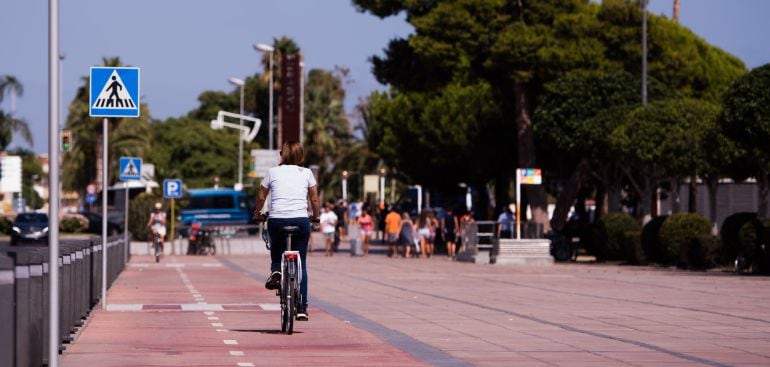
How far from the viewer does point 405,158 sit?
6600 cm

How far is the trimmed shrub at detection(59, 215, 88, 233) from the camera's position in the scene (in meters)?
79.7

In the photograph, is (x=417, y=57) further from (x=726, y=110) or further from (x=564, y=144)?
(x=726, y=110)

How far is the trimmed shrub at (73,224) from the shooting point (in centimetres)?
7969

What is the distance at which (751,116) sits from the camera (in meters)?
35.2

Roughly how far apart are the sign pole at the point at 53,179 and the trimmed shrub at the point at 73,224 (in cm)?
7007

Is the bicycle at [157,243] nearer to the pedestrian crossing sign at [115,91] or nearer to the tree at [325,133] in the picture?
the pedestrian crossing sign at [115,91]

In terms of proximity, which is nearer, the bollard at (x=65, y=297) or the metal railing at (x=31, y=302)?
the metal railing at (x=31, y=302)

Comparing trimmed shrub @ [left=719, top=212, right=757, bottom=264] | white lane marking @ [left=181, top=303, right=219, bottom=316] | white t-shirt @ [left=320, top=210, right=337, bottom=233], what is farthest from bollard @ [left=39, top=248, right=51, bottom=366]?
white t-shirt @ [left=320, top=210, right=337, bottom=233]

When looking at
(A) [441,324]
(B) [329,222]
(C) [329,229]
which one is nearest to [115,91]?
(A) [441,324]

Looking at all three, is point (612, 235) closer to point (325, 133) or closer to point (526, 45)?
point (526, 45)

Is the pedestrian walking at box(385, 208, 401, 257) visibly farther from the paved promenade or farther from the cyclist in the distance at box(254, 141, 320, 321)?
the cyclist in the distance at box(254, 141, 320, 321)

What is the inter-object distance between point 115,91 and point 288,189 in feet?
12.7

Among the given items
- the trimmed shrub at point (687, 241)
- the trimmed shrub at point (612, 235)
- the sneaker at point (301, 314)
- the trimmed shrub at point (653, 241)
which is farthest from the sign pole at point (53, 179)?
the trimmed shrub at point (612, 235)

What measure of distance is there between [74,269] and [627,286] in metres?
14.6
